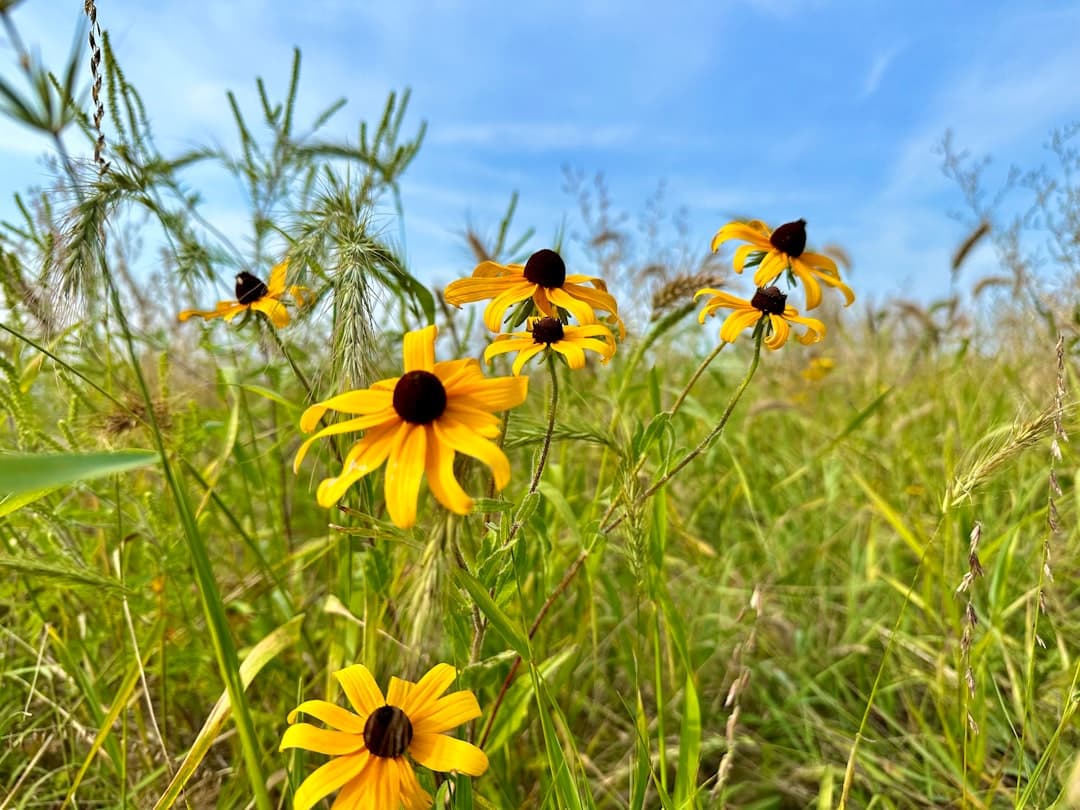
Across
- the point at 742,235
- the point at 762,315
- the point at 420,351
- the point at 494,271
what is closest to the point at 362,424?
the point at 420,351

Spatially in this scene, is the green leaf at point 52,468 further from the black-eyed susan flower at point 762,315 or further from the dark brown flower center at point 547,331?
the black-eyed susan flower at point 762,315

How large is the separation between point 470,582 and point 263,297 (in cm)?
90

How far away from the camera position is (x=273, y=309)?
4.28 ft

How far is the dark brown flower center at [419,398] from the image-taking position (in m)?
0.80

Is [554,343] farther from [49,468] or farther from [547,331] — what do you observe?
[49,468]

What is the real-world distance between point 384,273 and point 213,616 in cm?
63

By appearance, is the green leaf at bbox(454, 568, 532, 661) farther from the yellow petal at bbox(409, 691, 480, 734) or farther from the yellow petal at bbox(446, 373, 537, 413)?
the yellow petal at bbox(446, 373, 537, 413)

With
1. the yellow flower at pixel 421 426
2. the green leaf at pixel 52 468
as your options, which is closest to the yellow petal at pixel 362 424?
the yellow flower at pixel 421 426

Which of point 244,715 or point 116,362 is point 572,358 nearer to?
A: point 244,715

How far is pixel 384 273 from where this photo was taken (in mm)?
1196

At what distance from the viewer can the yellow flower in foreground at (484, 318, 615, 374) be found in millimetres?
985

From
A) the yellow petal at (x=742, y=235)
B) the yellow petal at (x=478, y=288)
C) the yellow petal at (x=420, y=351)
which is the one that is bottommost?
the yellow petal at (x=420, y=351)

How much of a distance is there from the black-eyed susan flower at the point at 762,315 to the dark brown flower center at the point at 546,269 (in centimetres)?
26

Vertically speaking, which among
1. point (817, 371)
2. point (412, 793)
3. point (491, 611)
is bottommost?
point (412, 793)
